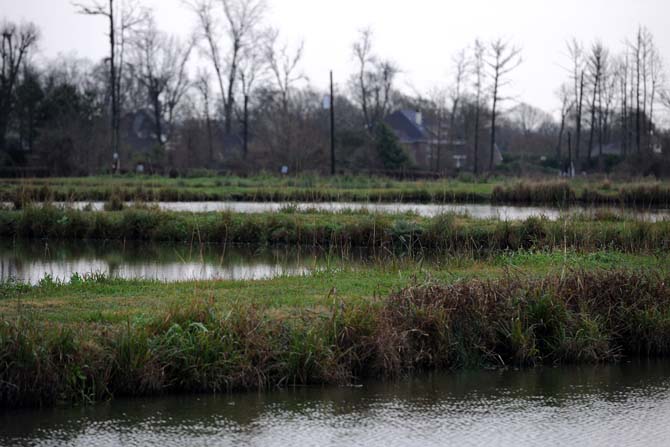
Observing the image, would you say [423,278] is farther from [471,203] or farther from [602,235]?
[471,203]

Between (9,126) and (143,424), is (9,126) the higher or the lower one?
the higher one

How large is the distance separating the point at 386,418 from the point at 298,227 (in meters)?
12.4

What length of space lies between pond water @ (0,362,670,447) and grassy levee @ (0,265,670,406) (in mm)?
235

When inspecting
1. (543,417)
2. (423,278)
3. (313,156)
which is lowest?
(543,417)

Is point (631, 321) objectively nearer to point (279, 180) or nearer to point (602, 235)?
point (602, 235)

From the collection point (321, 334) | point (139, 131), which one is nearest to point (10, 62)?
point (139, 131)

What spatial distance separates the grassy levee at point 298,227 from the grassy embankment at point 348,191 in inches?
216

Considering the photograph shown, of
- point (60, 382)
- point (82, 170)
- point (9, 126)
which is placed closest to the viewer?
point (60, 382)

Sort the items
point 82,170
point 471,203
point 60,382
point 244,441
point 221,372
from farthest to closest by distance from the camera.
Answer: point 82,170
point 471,203
point 221,372
point 60,382
point 244,441

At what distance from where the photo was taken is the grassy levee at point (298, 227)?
749 inches

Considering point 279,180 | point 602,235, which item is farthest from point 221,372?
point 279,180

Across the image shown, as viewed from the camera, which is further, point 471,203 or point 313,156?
point 313,156

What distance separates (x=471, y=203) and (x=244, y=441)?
2720 centimetres

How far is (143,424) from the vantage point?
Answer: 7605 millimetres
